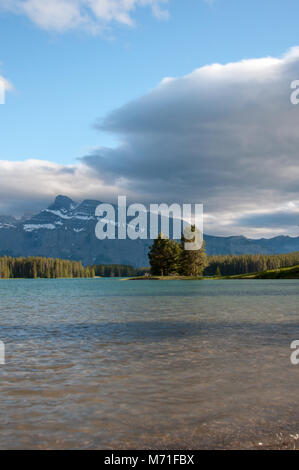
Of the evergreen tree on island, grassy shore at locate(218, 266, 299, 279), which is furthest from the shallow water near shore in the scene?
the evergreen tree on island

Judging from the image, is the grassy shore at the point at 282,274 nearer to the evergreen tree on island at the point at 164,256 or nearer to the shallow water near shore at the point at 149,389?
the evergreen tree on island at the point at 164,256

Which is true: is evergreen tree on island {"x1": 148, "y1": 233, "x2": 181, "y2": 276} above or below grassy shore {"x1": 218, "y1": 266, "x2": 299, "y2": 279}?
above

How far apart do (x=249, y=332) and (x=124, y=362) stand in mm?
11200

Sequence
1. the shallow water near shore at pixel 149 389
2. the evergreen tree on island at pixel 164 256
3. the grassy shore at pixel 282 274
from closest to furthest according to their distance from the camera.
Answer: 1. the shallow water near shore at pixel 149 389
2. the grassy shore at pixel 282 274
3. the evergreen tree on island at pixel 164 256

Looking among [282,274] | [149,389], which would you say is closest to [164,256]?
[282,274]

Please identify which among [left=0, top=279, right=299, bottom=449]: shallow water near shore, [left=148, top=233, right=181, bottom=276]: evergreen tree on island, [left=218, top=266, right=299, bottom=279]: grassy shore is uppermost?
[left=148, top=233, right=181, bottom=276]: evergreen tree on island

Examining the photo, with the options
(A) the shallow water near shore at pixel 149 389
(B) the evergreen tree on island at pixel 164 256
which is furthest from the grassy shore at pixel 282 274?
(A) the shallow water near shore at pixel 149 389

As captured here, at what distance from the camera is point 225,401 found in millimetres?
12484

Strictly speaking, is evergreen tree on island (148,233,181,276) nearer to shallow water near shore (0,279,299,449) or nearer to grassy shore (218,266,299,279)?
grassy shore (218,266,299,279)

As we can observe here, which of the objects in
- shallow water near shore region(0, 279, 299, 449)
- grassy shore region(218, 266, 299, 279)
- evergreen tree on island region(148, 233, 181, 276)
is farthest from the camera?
evergreen tree on island region(148, 233, 181, 276)

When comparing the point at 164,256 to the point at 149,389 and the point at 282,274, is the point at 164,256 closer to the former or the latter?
the point at 282,274

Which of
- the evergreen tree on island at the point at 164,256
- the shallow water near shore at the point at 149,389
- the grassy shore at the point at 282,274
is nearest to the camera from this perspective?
the shallow water near shore at the point at 149,389
